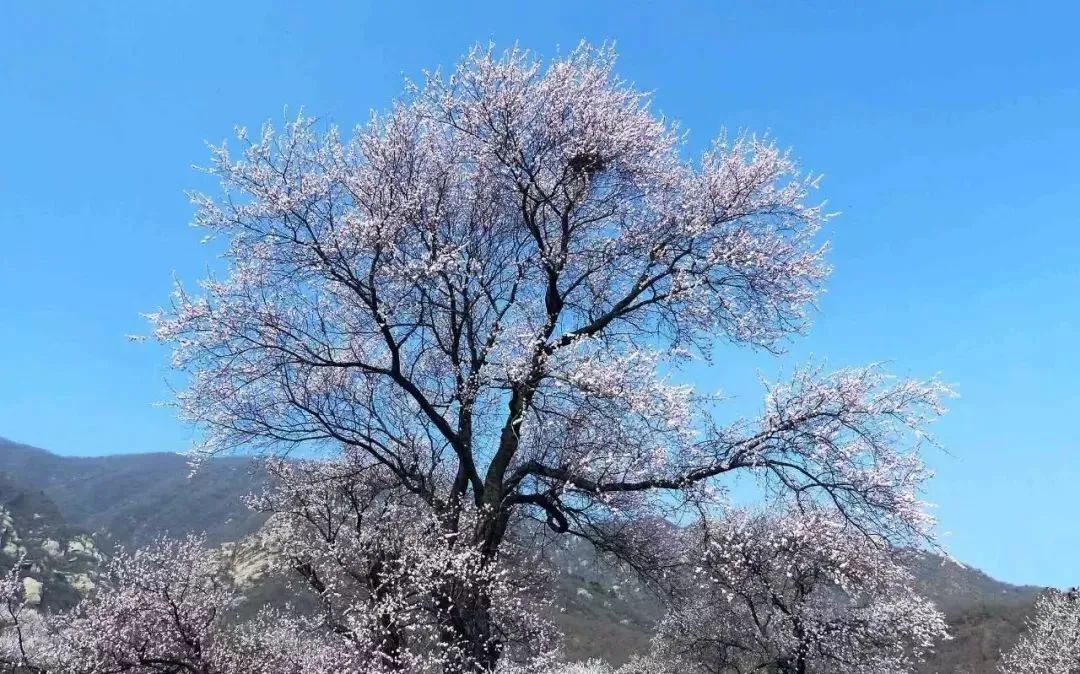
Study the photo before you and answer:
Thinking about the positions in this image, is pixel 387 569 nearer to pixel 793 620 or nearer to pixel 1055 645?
pixel 793 620

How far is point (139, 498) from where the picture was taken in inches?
6132

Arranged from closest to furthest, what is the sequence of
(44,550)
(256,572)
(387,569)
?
1. (387,569)
2. (256,572)
3. (44,550)

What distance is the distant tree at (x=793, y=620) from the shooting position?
50.2 feet

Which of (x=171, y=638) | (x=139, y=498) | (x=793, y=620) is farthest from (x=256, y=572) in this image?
(x=139, y=498)

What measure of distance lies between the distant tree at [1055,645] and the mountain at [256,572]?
Result: 415 cm

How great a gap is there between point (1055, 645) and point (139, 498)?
15988cm

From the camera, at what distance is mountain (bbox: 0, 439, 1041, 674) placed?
27.7 meters

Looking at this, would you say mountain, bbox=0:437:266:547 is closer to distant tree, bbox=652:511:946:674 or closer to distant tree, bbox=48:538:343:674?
distant tree, bbox=652:511:946:674

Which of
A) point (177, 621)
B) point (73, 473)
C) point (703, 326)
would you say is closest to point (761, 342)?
point (703, 326)

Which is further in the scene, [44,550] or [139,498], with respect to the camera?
[139,498]

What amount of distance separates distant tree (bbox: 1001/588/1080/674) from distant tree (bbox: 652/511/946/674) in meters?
14.4

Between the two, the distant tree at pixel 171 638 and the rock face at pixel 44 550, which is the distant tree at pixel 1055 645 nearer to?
the distant tree at pixel 171 638

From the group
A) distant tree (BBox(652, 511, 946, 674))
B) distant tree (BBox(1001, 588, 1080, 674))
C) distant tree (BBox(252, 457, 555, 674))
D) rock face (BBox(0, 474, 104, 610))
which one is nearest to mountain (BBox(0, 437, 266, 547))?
rock face (BBox(0, 474, 104, 610))

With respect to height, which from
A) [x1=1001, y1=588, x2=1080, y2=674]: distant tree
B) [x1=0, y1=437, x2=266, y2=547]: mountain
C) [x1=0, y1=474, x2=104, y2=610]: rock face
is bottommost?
[x1=0, y1=474, x2=104, y2=610]: rock face
